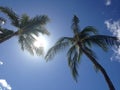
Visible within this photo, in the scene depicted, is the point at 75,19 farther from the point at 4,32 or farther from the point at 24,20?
the point at 4,32

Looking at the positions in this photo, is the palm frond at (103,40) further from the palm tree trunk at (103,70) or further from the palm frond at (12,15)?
the palm frond at (12,15)

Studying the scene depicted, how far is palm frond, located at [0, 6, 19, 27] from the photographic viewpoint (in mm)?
24864

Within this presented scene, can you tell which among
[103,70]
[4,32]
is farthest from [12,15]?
[103,70]

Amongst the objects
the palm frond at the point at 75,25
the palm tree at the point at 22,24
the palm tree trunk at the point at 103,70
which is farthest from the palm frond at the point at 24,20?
the palm tree trunk at the point at 103,70

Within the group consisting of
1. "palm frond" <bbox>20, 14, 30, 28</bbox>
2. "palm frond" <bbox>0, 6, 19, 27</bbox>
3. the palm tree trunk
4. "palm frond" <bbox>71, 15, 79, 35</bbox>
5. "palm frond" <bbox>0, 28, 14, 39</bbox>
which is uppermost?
"palm frond" <bbox>0, 6, 19, 27</bbox>

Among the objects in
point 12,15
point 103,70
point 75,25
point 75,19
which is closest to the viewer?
point 103,70

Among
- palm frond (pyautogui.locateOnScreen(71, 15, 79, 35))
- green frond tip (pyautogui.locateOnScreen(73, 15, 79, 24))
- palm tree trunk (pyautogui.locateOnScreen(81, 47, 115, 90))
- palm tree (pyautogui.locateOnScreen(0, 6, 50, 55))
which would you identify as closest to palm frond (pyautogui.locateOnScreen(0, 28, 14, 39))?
palm tree (pyautogui.locateOnScreen(0, 6, 50, 55))

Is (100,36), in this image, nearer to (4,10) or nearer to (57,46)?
(57,46)

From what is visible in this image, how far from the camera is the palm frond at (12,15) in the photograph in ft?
81.6

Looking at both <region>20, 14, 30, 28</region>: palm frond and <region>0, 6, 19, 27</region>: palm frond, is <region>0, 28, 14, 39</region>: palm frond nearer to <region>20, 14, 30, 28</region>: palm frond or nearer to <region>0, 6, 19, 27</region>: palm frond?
<region>0, 6, 19, 27</region>: palm frond

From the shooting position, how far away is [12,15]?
25.0m

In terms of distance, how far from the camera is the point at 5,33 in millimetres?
24703

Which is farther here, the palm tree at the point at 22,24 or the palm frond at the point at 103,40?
the palm tree at the point at 22,24

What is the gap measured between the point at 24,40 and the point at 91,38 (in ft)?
21.0
